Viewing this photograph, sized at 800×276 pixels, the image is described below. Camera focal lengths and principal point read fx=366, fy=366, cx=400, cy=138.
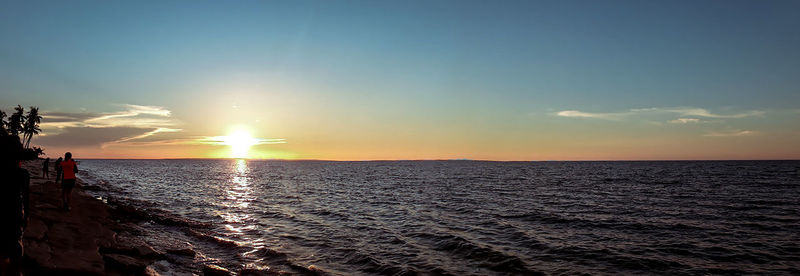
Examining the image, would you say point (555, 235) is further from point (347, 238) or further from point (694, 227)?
point (347, 238)

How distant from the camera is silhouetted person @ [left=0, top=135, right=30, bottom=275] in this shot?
640cm

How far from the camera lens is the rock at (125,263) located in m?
11.2

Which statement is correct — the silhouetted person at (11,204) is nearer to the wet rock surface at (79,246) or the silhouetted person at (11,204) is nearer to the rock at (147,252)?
the wet rock surface at (79,246)

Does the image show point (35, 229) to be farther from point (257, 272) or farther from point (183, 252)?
point (257, 272)

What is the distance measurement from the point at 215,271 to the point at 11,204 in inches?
289

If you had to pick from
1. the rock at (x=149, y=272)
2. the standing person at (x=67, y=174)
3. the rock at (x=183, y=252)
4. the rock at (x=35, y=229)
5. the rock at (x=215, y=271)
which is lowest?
the rock at (x=215, y=271)

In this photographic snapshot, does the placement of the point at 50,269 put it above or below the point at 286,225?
above

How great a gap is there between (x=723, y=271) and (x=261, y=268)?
1747 centimetres

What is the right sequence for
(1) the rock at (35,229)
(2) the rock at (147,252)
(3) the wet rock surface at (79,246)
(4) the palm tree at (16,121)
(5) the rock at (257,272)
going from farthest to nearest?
1. (4) the palm tree at (16,121)
2. (2) the rock at (147,252)
3. (5) the rock at (257,272)
4. (1) the rock at (35,229)
5. (3) the wet rock surface at (79,246)

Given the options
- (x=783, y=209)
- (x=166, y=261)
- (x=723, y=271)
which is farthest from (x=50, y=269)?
(x=783, y=209)

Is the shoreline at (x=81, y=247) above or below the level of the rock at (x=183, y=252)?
above

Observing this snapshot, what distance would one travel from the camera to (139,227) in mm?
19531

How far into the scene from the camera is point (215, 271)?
42.4 feet

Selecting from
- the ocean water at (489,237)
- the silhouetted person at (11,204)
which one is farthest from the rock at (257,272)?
the silhouetted person at (11,204)
